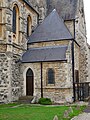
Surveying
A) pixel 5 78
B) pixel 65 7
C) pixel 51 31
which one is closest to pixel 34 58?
pixel 51 31

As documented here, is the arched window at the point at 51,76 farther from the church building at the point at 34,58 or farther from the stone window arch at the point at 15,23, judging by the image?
the stone window arch at the point at 15,23

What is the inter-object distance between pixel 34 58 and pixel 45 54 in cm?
118

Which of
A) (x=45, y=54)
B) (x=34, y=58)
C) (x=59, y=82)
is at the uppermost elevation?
(x=45, y=54)

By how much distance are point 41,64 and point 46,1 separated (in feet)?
42.8

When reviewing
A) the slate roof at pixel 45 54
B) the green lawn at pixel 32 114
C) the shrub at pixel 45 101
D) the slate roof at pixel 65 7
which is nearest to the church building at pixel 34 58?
the slate roof at pixel 45 54

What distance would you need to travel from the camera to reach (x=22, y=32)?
916 inches

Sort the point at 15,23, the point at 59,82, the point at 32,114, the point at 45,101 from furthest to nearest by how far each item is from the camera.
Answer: the point at 15,23 → the point at 59,82 → the point at 45,101 → the point at 32,114

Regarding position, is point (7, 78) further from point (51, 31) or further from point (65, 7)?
point (65, 7)

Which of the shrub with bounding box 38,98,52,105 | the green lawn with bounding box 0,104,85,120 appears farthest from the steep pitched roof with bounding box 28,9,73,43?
the green lawn with bounding box 0,104,85,120

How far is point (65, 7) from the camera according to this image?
29094 mm

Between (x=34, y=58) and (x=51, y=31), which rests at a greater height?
(x=51, y=31)

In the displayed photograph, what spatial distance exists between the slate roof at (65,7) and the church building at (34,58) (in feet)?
11.3

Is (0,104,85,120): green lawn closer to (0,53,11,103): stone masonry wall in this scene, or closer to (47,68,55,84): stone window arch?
(0,53,11,103): stone masonry wall

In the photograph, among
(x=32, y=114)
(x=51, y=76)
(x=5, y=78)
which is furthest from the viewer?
(x=51, y=76)
